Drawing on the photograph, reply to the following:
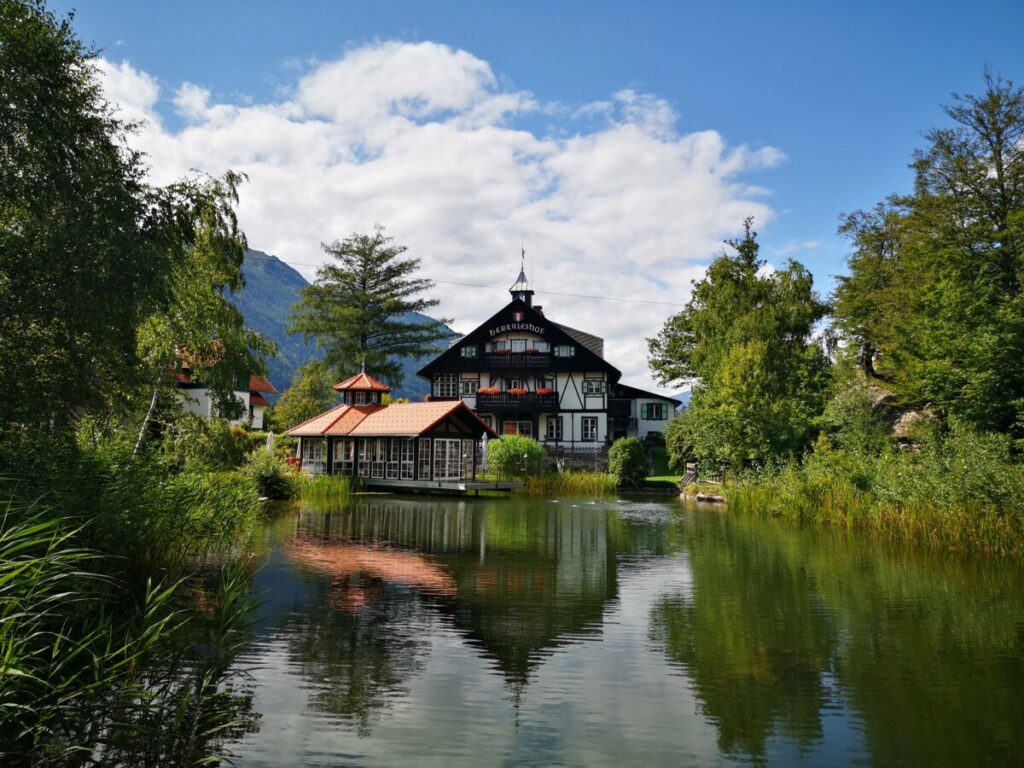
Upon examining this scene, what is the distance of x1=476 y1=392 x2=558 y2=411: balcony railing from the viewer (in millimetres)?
45500

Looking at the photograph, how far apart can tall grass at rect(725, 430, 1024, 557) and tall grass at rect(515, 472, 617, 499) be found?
10.6 metres

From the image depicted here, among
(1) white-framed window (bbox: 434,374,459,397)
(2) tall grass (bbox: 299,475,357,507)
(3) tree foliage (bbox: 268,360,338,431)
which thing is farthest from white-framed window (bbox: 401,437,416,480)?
(3) tree foliage (bbox: 268,360,338,431)

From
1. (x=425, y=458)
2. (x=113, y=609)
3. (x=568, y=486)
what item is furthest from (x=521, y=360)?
(x=113, y=609)

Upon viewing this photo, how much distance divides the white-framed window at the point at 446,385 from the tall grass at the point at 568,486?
14811mm

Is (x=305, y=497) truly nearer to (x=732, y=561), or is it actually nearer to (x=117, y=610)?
(x=732, y=561)

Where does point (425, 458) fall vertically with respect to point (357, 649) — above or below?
above

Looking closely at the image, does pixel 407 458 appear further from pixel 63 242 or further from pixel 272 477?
pixel 63 242

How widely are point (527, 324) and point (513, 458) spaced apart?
13.9 m

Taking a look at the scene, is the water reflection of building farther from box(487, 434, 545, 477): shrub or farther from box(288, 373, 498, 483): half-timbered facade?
box(487, 434, 545, 477): shrub

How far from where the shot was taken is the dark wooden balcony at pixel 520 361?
4644cm

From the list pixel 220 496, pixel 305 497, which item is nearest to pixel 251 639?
pixel 220 496

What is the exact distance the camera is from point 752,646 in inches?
334

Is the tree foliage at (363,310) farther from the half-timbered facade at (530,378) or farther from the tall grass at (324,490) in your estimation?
the tall grass at (324,490)

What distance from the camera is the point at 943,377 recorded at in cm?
2248
